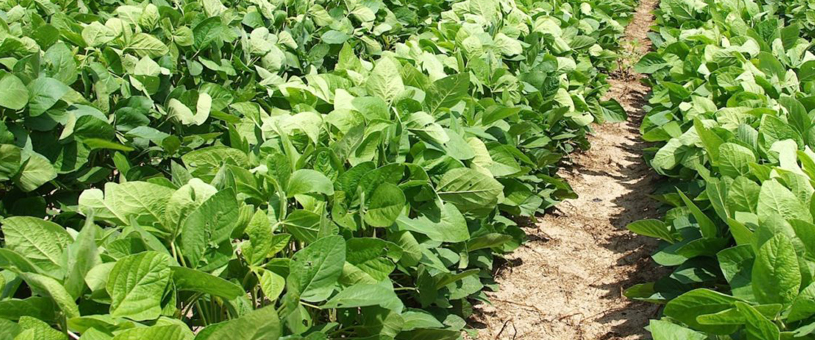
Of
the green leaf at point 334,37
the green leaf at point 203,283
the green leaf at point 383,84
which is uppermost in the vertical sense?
the green leaf at point 203,283

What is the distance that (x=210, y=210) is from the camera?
5.68 ft

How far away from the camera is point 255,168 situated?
89.4 inches

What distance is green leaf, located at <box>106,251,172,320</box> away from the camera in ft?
4.99

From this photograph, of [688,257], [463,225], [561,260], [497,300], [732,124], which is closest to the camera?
[463,225]

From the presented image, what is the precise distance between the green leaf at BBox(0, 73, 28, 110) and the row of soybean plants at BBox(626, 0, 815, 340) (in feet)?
6.32

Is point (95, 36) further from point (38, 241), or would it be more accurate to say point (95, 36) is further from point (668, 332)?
point (668, 332)

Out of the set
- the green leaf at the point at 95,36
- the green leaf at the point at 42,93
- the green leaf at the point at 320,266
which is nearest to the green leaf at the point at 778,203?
the green leaf at the point at 320,266

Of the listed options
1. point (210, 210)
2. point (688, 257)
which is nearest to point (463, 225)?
point (688, 257)

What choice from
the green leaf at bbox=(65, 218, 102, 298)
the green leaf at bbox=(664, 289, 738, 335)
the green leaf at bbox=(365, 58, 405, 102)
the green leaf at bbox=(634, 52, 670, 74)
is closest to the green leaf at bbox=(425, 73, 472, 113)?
the green leaf at bbox=(365, 58, 405, 102)

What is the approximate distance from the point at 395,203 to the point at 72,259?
0.89 metres

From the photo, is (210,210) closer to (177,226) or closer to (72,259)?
(177,226)

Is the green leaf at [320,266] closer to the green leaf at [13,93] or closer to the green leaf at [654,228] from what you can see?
the green leaf at [13,93]

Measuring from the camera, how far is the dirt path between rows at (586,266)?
3664 mm

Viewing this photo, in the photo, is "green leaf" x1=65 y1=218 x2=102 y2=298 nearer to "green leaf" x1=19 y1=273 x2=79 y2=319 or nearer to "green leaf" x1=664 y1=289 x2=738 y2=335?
"green leaf" x1=19 y1=273 x2=79 y2=319
